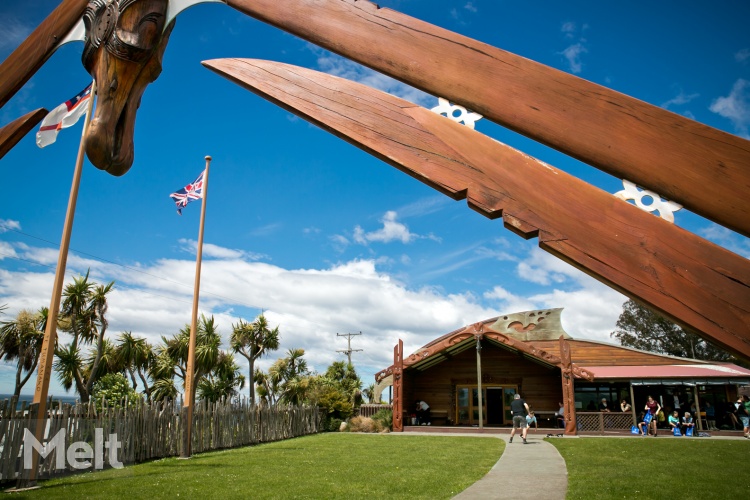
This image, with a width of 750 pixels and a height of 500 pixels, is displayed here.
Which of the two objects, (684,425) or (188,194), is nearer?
(188,194)

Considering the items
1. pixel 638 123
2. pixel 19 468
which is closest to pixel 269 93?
pixel 638 123

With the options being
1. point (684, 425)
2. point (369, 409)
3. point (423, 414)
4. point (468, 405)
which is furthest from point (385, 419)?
point (684, 425)

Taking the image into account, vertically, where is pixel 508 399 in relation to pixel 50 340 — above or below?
below

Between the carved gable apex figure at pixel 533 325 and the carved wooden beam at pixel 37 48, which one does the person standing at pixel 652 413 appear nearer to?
the carved gable apex figure at pixel 533 325

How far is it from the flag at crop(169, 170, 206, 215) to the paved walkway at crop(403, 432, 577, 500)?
34.3 feet

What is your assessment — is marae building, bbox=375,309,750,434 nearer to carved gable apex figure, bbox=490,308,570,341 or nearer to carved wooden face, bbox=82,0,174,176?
carved gable apex figure, bbox=490,308,570,341

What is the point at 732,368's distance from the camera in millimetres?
24656

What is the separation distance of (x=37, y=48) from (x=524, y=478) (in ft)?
32.3

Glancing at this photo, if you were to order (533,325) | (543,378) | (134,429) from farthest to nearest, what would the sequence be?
(533,325) < (543,378) < (134,429)

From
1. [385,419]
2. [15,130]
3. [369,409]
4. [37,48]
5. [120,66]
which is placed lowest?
[385,419]

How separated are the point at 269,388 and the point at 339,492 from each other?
3287 cm

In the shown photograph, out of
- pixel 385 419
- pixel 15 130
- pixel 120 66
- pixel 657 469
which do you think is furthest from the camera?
pixel 385 419

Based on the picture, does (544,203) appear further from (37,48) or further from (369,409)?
(369,409)

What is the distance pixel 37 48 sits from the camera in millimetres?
2500
